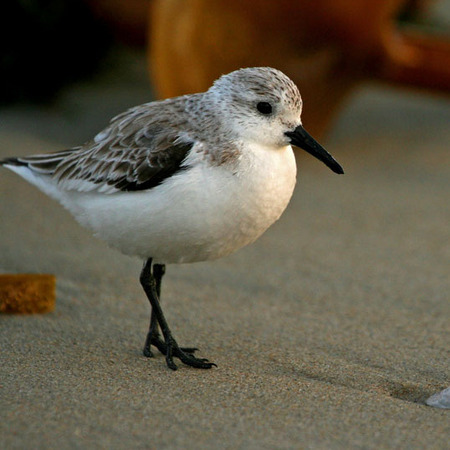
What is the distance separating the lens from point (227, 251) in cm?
325

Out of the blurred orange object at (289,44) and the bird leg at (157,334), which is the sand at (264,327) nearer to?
the bird leg at (157,334)

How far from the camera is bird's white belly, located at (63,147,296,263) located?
305 cm

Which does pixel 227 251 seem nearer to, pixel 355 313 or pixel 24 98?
pixel 355 313

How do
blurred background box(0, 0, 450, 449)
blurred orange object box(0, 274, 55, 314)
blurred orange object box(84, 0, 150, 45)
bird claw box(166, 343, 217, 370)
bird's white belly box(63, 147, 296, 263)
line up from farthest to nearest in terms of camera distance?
blurred orange object box(84, 0, 150, 45)
blurred orange object box(0, 274, 55, 314)
bird claw box(166, 343, 217, 370)
bird's white belly box(63, 147, 296, 263)
blurred background box(0, 0, 450, 449)

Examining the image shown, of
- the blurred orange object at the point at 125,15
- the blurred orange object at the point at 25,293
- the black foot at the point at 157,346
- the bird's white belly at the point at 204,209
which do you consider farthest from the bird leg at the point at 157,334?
the blurred orange object at the point at 125,15

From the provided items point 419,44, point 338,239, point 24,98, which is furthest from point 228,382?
point 24,98

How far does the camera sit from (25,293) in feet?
12.4

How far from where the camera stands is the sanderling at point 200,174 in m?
3.07

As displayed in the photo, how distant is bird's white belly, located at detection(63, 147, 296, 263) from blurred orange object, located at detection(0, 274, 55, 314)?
67 centimetres

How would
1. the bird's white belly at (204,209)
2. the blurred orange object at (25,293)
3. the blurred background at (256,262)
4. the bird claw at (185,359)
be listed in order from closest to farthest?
the blurred background at (256,262)
the bird's white belly at (204,209)
the bird claw at (185,359)
the blurred orange object at (25,293)

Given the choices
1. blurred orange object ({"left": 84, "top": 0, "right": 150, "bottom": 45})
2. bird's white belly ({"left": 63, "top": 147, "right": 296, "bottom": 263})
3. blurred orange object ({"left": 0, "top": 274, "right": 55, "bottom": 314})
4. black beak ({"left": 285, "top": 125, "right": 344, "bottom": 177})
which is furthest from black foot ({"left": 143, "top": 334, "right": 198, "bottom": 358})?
blurred orange object ({"left": 84, "top": 0, "right": 150, "bottom": 45})

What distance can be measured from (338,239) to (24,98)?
3707 millimetres

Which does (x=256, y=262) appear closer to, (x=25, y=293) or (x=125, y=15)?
(x=25, y=293)

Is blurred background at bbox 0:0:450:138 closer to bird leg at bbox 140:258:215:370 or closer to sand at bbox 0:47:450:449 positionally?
sand at bbox 0:47:450:449
